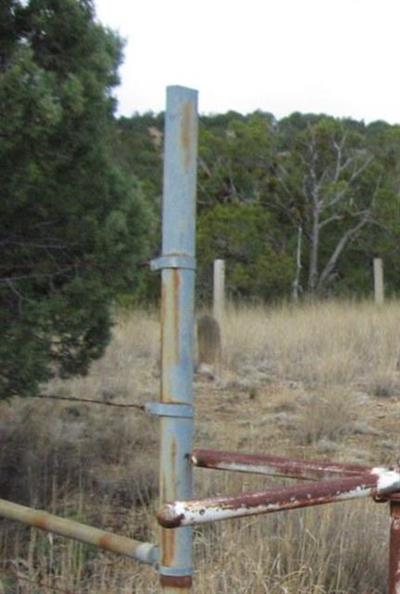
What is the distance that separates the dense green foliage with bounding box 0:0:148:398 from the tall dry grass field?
85 centimetres

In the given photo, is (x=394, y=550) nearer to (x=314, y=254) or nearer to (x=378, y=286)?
(x=378, y=286)

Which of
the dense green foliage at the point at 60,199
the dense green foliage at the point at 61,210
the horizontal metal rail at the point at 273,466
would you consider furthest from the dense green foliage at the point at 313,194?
the horizontal metal rail at the point at 273,466

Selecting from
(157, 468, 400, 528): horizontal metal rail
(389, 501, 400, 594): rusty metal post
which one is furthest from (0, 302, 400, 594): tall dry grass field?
(157, 468, 400, 528): horizontal metal rail

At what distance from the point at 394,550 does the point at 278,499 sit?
1.29 ft

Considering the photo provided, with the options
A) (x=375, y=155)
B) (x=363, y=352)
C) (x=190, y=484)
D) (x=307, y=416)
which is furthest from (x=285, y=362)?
(x=375, y=155)

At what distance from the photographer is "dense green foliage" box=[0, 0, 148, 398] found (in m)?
4.50

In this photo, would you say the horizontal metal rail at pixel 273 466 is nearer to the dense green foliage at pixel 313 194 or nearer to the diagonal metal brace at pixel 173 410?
the diagonal metal brace at pixel 173 410

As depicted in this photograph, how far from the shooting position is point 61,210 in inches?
186

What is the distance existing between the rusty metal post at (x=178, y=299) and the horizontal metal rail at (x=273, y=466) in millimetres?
78

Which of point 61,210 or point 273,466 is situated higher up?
point 61,210

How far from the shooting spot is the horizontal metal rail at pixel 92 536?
7.76 ft

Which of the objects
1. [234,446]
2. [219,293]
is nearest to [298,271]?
[219,293]

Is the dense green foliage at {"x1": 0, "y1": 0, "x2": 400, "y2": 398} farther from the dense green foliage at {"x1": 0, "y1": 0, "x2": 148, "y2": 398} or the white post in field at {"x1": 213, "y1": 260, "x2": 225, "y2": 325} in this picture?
the white post in field at {"x1": 213, "y1": 260, "x2": 225, "y2": 325}

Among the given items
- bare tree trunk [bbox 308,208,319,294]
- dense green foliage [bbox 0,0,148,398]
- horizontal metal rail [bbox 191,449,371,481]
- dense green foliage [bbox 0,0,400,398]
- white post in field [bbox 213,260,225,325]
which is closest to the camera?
horizontal metal rail [bbox 191,449,371,481]
